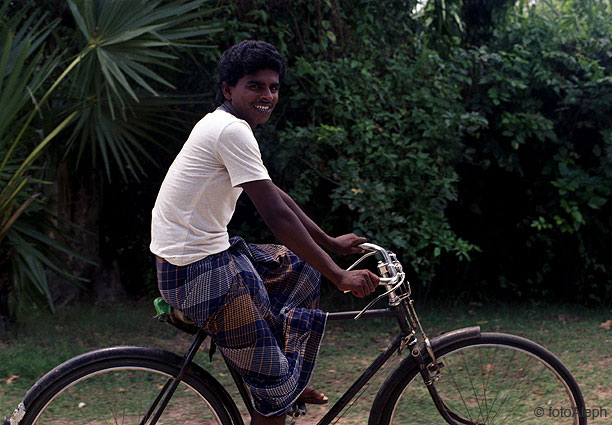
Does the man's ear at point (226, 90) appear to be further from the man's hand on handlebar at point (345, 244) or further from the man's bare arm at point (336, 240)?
the man's hand on handlebar at point (345, 244)

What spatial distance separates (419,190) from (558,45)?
198cm

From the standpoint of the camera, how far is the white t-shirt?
2410mm

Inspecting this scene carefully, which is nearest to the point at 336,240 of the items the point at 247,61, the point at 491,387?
the point at 247,61

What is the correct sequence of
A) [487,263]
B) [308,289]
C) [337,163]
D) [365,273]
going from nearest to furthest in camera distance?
1. [365,273]
2. [308,289]
3. [337,163]
4. [487,263]

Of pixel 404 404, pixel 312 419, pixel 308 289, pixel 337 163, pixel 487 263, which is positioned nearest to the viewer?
pixel 308 289

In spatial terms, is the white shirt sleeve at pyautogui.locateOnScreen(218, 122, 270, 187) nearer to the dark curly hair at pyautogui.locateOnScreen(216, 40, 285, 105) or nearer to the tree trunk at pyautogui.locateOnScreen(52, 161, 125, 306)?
the dark curly hair at pyautogui.locateOnScreen(216, 40, 285, 105)

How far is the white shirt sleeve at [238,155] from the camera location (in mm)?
2402

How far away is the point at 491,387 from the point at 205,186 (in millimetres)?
1707

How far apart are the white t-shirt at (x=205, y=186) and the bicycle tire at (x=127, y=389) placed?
1.29ft

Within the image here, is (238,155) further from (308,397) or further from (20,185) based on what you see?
(20,185)

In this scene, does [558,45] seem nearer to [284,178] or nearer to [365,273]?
[284,178]

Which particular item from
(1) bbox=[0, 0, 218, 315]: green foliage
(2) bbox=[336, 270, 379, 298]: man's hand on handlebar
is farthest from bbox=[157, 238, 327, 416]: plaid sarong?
(1) bbox=[0, 0, 218, 315]: green foliage

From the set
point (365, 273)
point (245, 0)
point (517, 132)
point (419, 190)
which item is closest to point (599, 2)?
point (517, 132)

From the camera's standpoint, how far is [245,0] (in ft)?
20.5
